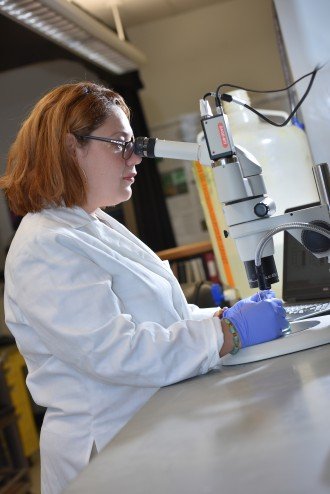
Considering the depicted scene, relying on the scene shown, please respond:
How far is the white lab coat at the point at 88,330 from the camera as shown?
1466 millimetres

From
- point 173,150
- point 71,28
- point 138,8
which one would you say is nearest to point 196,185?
point 71,28

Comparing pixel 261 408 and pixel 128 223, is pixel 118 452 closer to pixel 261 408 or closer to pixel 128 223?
pixel 261 408

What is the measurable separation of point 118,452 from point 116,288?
620mm

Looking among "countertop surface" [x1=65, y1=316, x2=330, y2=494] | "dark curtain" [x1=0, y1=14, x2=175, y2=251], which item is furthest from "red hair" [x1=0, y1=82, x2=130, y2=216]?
"dark curtain" [x1=0, y1=14, x2=175, y2=251]

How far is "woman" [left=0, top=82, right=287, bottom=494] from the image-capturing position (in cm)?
148

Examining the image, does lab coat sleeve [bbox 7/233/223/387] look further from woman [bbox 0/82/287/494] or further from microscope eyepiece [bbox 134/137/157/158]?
microscope eyepiece [bbox 134/137/157/158]

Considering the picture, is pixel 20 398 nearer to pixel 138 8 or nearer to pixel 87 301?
pixel 138 8

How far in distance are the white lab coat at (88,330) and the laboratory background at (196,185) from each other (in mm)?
84

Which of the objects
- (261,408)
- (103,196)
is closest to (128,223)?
(103,196)

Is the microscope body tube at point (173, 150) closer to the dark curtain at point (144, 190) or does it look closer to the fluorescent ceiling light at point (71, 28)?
the fluorescent ceiling light at point (71, 28)

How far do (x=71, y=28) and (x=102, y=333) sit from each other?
3432 mm

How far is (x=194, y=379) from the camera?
150cm

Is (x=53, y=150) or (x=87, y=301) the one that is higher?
(x=53, y=150)

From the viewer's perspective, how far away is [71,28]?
14.8ft
